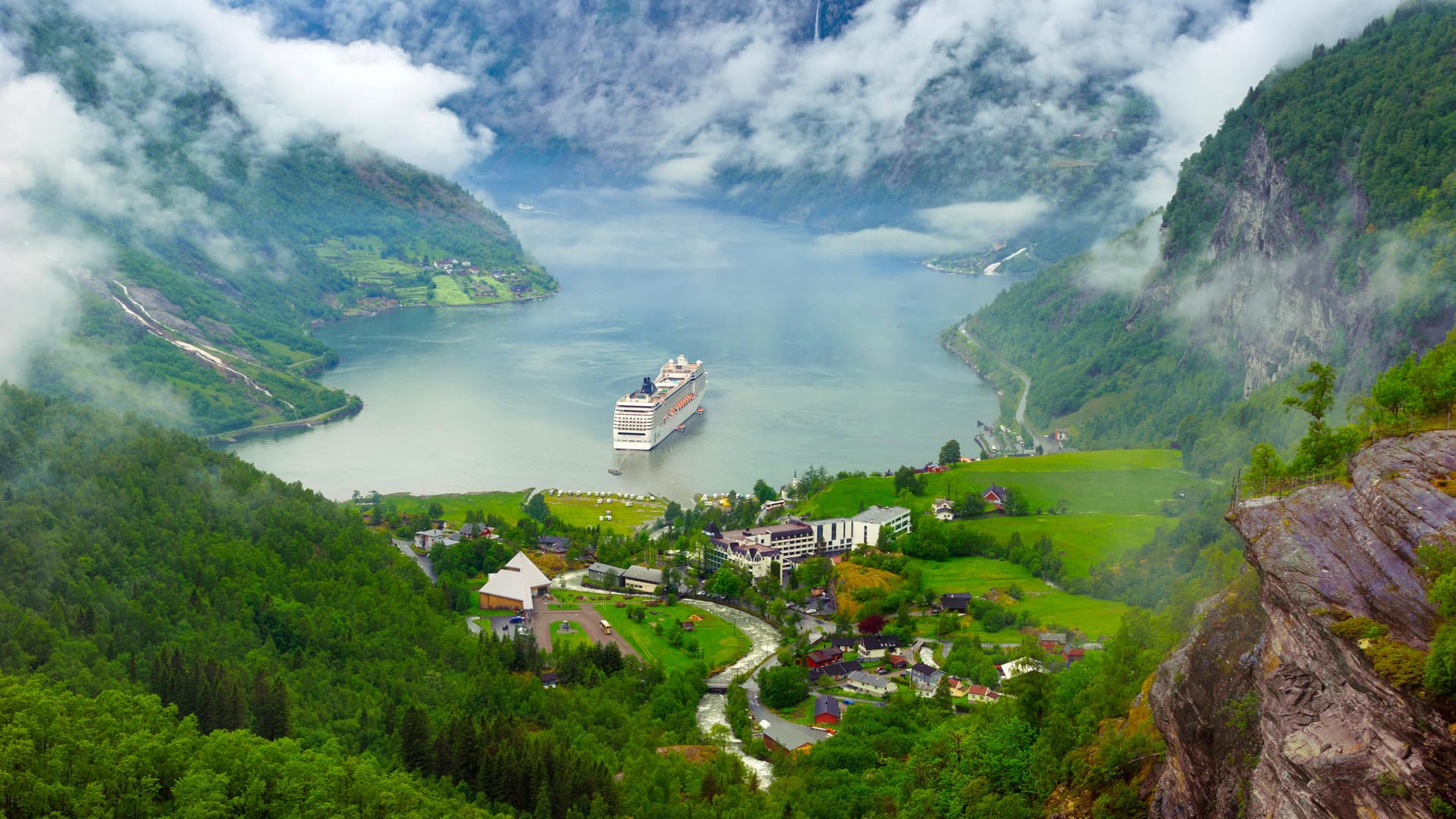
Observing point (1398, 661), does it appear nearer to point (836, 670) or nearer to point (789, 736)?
point (789, 736)

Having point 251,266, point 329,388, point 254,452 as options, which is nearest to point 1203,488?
point 254,452

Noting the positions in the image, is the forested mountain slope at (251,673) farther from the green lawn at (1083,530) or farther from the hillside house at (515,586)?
the green lawn at (1083,530)

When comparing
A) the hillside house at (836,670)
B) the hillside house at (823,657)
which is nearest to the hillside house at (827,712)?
the hillside house at (836,670)

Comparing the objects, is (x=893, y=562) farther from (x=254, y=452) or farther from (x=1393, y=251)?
(x=254, y=452)

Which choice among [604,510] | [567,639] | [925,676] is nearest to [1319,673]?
[925,676]

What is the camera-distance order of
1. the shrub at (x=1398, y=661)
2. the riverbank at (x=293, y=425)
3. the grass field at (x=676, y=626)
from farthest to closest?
the riverbank at (x=293, y=425) → the grass field at (x=676, y=626) → the shrub at (x=1398, y=661)

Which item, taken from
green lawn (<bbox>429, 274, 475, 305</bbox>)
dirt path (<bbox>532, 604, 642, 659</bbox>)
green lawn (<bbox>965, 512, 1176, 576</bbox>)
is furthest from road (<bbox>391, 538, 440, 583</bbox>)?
green lawn (<bbox>429, 274, 475, 305</bbox>)
